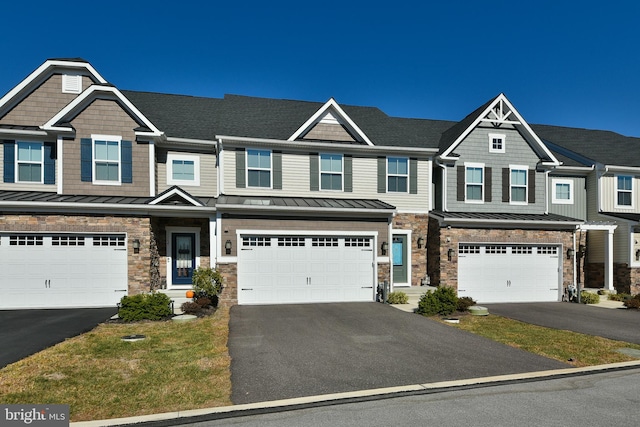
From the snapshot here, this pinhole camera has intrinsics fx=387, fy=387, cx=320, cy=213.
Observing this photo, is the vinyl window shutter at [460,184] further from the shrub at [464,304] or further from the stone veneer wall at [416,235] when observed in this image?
the shrub at [464,304]

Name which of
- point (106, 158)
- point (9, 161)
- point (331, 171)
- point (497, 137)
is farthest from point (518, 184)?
point (9, 161)

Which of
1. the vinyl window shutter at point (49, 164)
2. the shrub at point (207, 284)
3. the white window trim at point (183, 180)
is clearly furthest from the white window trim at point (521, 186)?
the vinyl window shutter at point (49, 164)

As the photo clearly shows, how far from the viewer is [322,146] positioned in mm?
17797

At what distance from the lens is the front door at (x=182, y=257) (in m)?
16.9

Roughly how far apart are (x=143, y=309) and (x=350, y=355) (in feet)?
23.5

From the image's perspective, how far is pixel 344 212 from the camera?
52.1ft

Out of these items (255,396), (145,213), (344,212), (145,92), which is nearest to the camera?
(255,396)

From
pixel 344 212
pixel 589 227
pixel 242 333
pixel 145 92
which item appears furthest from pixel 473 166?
pixel 145 92

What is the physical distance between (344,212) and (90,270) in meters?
9.92

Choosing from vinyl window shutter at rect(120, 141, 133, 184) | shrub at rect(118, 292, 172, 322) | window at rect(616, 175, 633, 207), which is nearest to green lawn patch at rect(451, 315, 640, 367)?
shrub at rect(118, 292, 172, 322)

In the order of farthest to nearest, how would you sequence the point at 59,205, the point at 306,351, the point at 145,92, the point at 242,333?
the point at 145,92 < the point at 59,205 < the point at 242,333 < the point at 306,351

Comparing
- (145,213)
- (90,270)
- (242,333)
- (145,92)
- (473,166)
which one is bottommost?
(242,333)

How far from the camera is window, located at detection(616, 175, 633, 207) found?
21.5m

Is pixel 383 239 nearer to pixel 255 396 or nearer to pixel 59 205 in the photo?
pixel 255 396
